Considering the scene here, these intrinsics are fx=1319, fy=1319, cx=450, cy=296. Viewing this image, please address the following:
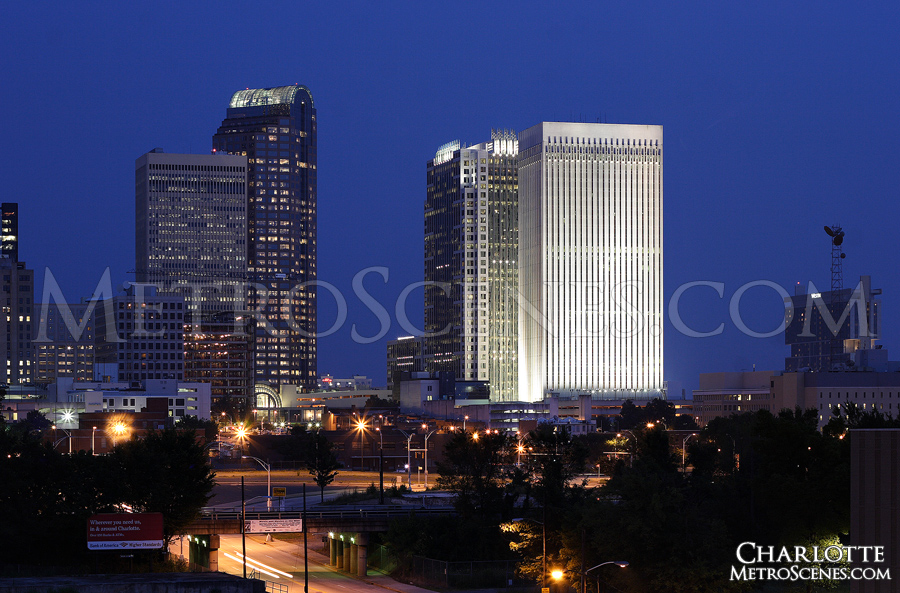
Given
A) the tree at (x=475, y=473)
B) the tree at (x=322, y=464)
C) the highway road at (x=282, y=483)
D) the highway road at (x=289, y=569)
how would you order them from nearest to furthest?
the highway road at (x=289, y=569) → the tree at (x=475, y=473) → the highway road at (x=282, y=483) → the tree at (x=322, y=464)

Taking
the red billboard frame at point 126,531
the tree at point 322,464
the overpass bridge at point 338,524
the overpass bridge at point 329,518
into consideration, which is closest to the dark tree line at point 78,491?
the overpass bridge at point 329,518

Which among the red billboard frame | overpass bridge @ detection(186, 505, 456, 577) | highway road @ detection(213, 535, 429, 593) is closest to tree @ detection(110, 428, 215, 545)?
overpass bridge @ detection(186, 505, 456, 577)

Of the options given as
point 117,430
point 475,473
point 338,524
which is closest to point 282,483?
point 117,430

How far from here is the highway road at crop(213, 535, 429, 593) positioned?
330 ft

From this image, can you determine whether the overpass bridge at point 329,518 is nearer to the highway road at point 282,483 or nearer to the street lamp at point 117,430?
the highway road at point 282,483

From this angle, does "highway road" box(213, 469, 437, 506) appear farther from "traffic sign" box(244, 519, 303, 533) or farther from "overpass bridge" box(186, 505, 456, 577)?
"traffic sign" box(244, 519, 303, 533)

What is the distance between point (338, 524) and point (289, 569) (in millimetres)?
6719

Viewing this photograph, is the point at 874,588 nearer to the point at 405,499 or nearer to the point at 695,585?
the point at 695,585

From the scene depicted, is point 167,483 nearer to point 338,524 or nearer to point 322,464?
point 338,524

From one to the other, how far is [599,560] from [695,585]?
7.76 meters

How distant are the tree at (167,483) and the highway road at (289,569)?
6.66m

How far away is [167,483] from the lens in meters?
103

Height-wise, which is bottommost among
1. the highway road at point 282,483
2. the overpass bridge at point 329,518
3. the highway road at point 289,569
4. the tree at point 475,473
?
the highway road at point 289,569

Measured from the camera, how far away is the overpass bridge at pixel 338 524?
105m
